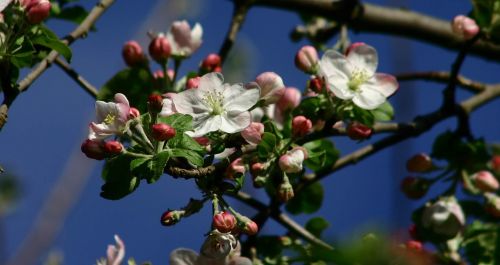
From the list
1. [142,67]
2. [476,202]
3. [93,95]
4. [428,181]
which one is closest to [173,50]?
[142,67]

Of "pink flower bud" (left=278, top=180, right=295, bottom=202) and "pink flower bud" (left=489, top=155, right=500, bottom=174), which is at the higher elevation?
"pink flower bud" (left=489, top=155, right=500, bottom=174)

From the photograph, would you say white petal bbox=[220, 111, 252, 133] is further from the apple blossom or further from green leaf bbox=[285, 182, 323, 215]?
the apple blossom

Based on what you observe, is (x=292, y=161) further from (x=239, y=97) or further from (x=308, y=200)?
(x=308, y=200)

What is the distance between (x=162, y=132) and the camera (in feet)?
4.28

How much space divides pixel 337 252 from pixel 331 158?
1384mm

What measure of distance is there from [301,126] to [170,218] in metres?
0.36

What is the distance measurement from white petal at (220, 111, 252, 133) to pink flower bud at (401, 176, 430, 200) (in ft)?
2.86

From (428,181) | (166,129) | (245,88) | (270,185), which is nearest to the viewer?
(166,129)

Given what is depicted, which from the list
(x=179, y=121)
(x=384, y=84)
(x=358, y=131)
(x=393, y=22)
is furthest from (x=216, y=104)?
(x=393, y=22)

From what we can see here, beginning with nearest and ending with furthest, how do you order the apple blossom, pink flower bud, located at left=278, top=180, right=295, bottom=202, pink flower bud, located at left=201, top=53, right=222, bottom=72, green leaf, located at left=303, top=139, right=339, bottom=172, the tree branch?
pink flower bud, located at left=278, top=180, right=295, bottom=202 → green leaf, located at left=303, top=139, right=339, bottom=172 → pink flower bud, located at left=201, top=53, right=222, bottom=72 → the apple blossom → the tree branch

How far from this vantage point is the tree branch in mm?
2600

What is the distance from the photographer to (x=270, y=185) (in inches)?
66.6

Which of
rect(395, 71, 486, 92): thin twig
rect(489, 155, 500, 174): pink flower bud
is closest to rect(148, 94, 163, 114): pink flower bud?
rect(395, 71, 486, 92): thin twig

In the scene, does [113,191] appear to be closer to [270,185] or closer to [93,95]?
[270,185]
